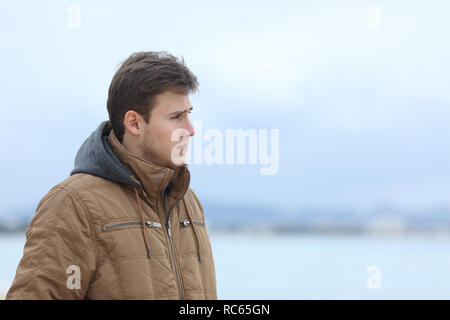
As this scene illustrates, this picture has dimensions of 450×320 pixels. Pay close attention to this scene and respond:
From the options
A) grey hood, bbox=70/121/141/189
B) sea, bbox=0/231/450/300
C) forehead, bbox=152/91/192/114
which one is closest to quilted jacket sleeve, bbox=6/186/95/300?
grey hood, bbox=70/121/141/189

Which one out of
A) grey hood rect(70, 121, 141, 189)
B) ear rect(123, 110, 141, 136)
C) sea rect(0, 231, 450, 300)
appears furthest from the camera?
→ sea rect(0, 231, 450, 300)

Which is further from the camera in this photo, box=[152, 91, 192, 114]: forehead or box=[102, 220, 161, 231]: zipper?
box=[152, 91, 192, 114]: forehead

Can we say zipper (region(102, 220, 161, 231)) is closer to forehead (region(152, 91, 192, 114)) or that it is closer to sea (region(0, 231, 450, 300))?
forehead (region(152, 91, 192, 114))

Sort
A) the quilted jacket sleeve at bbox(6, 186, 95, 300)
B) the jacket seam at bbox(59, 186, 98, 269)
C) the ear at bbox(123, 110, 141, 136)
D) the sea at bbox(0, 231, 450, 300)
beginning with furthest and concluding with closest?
the sea at bbox(0, 231, 450, 300) → the ear at bbox(123, 110, 141, 136) → the jacket seam at bbox(59, 186, 98, 269) → the quilted jacket sleeve at bbox(6, 186, 95, 300)

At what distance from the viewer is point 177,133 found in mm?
2113

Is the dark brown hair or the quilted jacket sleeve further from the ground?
the dark brown hair

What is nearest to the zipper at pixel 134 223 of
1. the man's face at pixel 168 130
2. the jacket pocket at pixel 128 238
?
the jacket pocket at pixel 128 238

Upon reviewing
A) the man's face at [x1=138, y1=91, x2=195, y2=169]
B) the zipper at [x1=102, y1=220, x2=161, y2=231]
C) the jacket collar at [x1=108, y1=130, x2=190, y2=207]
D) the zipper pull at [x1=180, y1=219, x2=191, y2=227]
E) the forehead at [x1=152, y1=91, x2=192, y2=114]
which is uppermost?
the forehead at [x1=152, y1=91, x2=192, y2=114]

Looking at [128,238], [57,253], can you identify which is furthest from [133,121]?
[57,253]

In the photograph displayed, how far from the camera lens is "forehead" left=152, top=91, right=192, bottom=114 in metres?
2.11

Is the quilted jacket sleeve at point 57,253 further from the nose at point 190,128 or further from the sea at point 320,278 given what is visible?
the sea at point 320,278

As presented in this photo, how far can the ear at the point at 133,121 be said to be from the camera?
2129 mm
